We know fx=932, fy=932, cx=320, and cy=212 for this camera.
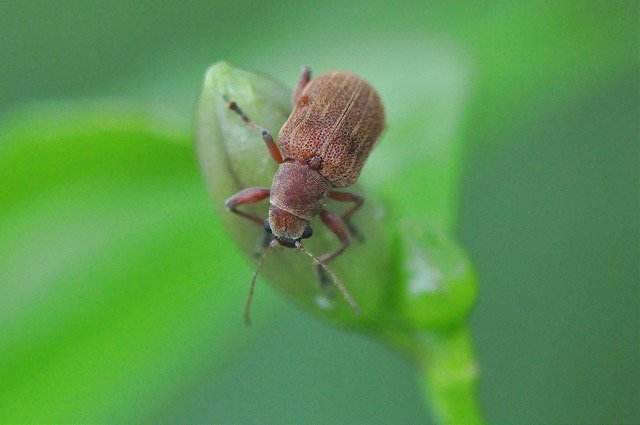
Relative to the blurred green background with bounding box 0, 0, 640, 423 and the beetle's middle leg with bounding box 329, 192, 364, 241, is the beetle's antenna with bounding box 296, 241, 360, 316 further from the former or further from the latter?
the blurred green background with bounding box 0, 0, 640, 423

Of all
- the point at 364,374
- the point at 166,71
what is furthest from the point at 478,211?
the point at 166,71

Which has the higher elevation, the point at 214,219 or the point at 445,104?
the point at 445,104

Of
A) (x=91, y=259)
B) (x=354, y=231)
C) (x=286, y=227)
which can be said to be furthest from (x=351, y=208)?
(x=91, y=259)

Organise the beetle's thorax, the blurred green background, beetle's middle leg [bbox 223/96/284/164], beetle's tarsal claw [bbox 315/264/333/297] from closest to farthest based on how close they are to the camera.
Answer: beetle's middle leg [bbox 223/96/284/164]
beetle's tarsal claw [bbox 315/264/333/297]
the beetle's thorax
the blurred green background

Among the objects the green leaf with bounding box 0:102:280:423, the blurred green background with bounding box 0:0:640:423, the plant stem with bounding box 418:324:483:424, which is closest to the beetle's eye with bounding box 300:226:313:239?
the blurred green background with bounding box 0:0:640:423

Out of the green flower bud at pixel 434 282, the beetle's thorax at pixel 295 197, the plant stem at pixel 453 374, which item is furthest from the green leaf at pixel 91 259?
the plant stem at pixel 453 374

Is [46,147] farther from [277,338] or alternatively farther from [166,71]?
[277,338]

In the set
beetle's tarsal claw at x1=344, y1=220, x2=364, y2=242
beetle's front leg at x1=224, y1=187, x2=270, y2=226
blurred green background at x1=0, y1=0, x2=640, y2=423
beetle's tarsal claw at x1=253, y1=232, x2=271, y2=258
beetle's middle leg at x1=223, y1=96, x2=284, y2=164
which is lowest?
blurred green background at x1=0, y1=0, x2=640, y2=423
